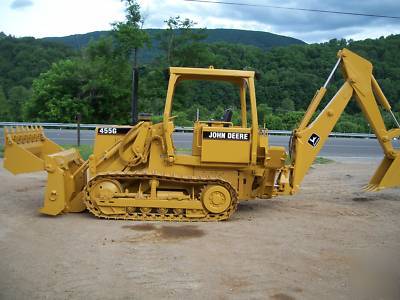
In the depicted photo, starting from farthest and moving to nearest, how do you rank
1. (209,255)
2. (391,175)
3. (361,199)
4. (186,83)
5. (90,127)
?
(186,83)
(90,127)
(361,199)
(391,175)
(209,255)

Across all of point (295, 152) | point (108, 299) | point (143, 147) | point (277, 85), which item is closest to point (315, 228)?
point (295, 152)

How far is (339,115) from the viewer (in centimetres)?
949

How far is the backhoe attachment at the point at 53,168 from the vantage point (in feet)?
27.3

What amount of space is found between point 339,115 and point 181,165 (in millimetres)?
3256

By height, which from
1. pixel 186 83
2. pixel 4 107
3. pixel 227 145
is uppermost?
pixel 186 83

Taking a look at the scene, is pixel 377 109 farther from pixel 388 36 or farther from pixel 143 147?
pixel 388 36

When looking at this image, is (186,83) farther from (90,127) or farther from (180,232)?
(180,232)

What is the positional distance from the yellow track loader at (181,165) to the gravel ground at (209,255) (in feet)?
1.19

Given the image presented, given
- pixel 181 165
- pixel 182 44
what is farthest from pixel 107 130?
pixel 182 44

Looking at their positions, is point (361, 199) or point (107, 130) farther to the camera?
point (361, 199)

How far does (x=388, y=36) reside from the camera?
44.5m

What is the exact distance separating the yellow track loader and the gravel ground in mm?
364

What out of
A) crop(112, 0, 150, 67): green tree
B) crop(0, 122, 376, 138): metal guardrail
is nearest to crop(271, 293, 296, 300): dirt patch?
crop(0, 122, 376, 138): metal guardrail

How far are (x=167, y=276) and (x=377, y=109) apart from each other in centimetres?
608
